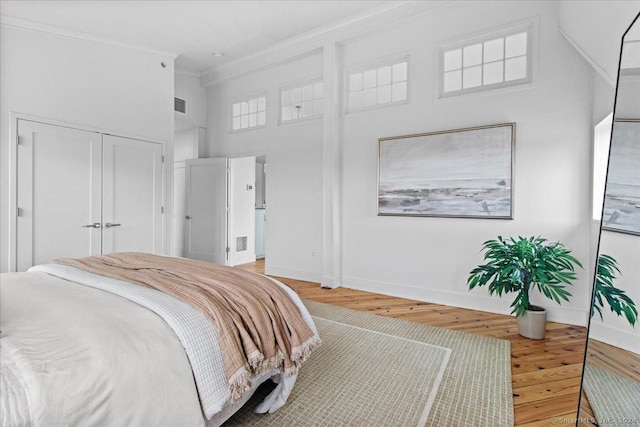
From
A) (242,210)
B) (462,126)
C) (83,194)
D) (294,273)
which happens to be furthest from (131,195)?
(462,126)

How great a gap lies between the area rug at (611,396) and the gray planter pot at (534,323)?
1.66 meters

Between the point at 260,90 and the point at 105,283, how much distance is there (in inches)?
167

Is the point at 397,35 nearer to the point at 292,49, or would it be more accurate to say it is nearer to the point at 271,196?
the point at 292,49

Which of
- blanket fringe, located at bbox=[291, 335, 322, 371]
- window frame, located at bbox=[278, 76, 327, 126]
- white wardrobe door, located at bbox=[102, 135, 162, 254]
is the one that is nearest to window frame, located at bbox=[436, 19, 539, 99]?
window frame, located at bbox=[278, 76, 327, 126]

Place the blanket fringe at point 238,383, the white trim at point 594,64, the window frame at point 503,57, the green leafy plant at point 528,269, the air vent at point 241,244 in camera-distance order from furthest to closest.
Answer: the air vent at point 241,244
the window frame at point 503,57
the green leafy plant at point 528,269
the white trim at point 594,64
the blanket fringe at point 238,383

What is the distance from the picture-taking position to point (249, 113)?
5.59 meters

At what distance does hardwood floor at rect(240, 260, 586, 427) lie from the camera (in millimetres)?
1837

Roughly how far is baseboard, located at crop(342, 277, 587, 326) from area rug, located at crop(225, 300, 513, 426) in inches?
31.2

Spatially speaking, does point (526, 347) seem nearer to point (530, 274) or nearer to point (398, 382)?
point (530, 274)

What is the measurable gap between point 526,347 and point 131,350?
9.02 feet

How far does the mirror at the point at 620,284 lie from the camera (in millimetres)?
1088

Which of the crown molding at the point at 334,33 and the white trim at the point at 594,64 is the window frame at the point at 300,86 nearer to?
the crown molding at the point at 334,33

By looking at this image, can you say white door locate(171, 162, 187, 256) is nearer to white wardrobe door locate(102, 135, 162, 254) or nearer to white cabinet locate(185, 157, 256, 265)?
white cabinet locate(185, 157, 256, 265)

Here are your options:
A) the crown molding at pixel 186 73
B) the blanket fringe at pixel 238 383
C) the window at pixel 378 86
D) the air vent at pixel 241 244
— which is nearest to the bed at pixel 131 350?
the blanket fringe at pixel 238 383
